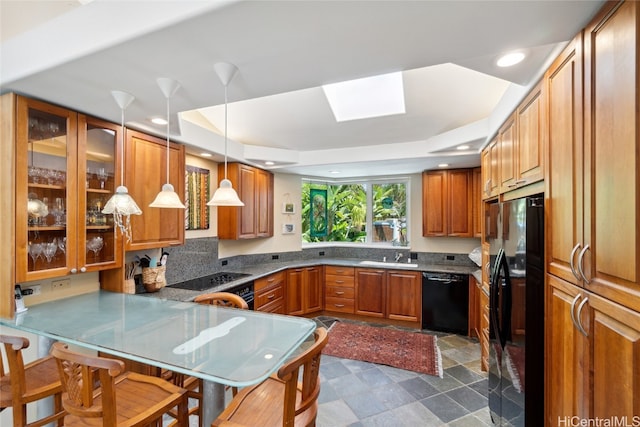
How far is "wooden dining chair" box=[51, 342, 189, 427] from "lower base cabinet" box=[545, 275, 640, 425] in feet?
5.68

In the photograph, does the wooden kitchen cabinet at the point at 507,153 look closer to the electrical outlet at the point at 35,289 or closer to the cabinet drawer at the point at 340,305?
the cabinet drawer at the point at 340,305

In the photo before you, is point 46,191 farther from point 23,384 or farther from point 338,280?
point 338,280

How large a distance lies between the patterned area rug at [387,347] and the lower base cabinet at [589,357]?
1768 mm

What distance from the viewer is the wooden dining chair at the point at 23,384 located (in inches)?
53.6

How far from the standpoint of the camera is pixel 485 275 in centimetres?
284

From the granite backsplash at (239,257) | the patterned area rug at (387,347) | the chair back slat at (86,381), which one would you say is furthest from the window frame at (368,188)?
the chair back slat at (86,381)

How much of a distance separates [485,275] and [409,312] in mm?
1547

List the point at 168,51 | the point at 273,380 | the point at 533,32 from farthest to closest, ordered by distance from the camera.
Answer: the point at 273,380, the point at 168,51, the point at 533,32

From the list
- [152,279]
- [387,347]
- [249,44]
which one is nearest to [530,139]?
[249,44]

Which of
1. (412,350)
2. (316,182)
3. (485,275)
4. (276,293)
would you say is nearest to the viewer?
(485,275)

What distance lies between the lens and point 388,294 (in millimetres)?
4219

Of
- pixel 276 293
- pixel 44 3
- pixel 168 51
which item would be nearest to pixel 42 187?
pixel 44 3

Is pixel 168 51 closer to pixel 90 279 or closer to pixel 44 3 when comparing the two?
pixel 44 3

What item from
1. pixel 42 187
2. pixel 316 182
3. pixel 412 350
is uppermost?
pixel 316 182
